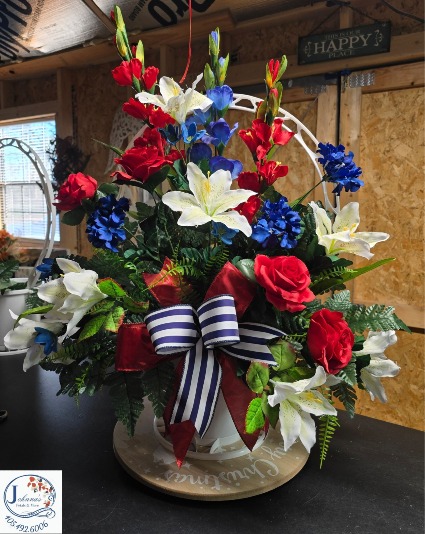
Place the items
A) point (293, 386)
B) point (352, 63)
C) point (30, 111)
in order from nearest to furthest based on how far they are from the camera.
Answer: point (293, 386) < point (352, 63) < point (30, 111)

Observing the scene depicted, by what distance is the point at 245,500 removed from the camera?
67 centimetres

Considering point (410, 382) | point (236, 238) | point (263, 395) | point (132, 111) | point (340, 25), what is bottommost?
point (410, 382)

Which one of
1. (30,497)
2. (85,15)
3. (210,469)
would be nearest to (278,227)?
(210,469)

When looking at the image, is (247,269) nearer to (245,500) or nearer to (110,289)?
(110,289)

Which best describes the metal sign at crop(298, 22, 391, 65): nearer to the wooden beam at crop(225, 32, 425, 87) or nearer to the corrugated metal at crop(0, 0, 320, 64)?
the wooden beam at crop(225, 32, 425, 87)

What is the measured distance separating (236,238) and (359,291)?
214 centimetres

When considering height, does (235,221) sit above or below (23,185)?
below

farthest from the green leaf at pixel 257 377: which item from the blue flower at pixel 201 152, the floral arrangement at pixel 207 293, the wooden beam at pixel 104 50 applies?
the wooden beam at pixel 104 50

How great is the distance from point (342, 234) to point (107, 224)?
351mm

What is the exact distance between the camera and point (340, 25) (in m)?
2.63

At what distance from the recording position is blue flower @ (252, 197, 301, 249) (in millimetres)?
668

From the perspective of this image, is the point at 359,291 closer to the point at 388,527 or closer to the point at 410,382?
the point at 410,382

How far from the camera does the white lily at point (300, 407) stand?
0.58 m

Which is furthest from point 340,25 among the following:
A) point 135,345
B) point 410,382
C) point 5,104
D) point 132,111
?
point 5,104
